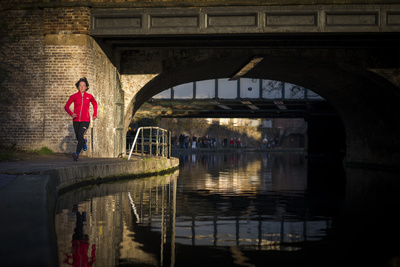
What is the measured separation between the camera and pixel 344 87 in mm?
22328

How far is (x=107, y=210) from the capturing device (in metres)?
7.50

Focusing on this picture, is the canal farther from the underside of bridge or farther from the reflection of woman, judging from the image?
the underside of bridge

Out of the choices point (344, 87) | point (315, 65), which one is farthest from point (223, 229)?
point (344, 87)

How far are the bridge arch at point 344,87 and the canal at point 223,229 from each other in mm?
9728

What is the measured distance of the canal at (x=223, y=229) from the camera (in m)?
4.52

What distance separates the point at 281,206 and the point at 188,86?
23980 mm

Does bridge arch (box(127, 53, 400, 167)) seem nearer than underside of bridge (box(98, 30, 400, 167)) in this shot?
No

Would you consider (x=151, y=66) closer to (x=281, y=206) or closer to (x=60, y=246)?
(x=281, y=206)

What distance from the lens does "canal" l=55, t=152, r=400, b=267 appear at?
4.52 meters

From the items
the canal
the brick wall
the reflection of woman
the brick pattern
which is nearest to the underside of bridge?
the brick pattern

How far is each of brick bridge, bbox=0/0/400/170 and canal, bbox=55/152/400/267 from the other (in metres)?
6.75

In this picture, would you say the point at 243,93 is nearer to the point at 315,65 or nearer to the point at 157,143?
the point at 315,65

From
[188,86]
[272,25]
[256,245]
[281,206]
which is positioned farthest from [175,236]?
[188,86]

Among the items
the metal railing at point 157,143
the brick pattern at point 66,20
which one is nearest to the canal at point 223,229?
the metal railing at point 157,143
